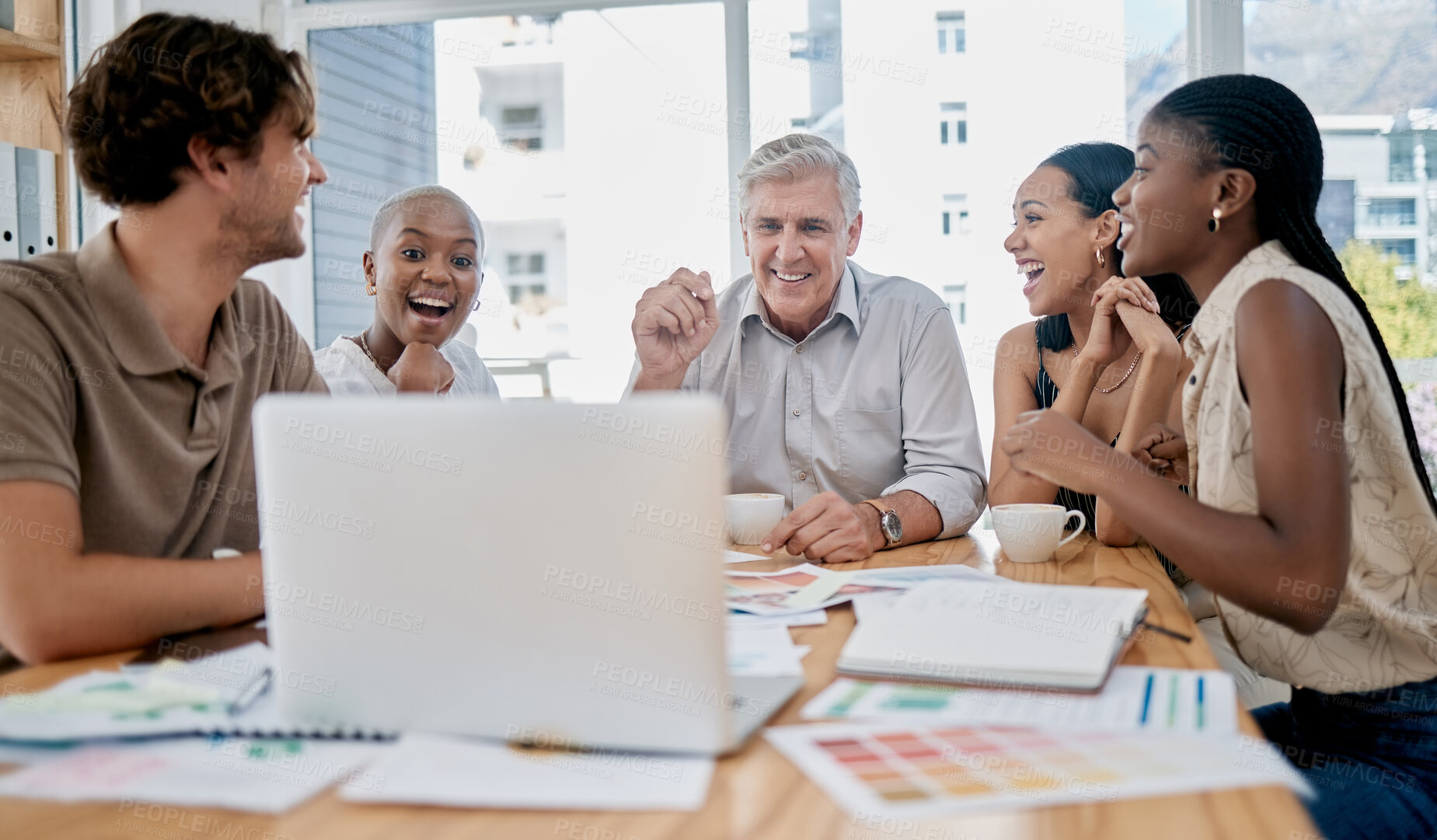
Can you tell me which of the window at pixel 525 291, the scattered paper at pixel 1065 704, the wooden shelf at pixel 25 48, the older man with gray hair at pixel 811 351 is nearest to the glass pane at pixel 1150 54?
the older man with gray hair at pixel 811 351

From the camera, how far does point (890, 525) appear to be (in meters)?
1.77

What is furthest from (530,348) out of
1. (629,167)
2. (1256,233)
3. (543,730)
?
(543,730)

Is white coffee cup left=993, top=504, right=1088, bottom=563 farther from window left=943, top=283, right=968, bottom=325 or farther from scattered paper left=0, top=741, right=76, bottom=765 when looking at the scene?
window left=943, top=283, right=968, bottom=325

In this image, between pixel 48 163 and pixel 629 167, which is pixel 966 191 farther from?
pixel 48 163

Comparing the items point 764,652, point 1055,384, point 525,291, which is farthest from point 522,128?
point 764,652

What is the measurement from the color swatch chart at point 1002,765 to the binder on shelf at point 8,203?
263 centimetres

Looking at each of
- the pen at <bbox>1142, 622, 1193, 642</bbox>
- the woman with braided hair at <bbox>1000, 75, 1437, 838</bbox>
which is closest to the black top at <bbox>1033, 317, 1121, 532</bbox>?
the woman with braided hair at <bbox>1000, 75, 1437, 838</bbox>

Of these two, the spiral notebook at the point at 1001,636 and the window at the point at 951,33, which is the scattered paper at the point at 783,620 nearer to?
the spiral notebook at the point at 1001,636

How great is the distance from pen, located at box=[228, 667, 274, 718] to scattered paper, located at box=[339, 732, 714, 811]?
187 mm

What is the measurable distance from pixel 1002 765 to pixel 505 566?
1.29ft

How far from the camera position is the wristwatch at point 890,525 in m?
1.76

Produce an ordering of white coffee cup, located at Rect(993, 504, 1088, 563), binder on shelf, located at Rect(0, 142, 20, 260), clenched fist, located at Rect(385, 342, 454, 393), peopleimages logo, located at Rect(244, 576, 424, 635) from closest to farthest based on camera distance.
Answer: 1. peopleimages logo, located at Rect(244, 576, 424, 635)
2. white coffee cup, located at Rect(993, 504, 1088, 563)
3. clenched fist, located at Rect(385, 342, 454, 393)
4. binder on shelf, located at Rect(0, 142, 20, 260)

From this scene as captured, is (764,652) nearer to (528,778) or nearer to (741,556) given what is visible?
(528,778)

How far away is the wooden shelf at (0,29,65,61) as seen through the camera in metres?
2.71
